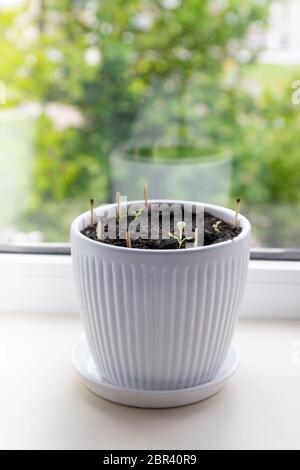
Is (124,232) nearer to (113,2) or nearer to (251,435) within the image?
(251,435)

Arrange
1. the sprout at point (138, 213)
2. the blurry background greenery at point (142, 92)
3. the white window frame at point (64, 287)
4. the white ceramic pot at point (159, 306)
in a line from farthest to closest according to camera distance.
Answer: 1. the blurry background greenery at point (142, 92)
2. the white window frame at point (64, 287)
3. the sprout at point (138, 213)
4. the white ceramic pot at point (159, 306)

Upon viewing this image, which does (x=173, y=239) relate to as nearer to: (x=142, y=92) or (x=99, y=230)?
(x=99, y=230)

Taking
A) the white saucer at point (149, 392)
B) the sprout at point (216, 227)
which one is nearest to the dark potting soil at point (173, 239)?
the sprout at point (216, 227)

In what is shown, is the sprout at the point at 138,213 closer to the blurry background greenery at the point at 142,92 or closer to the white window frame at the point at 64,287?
the white window frame at the point at 64,287

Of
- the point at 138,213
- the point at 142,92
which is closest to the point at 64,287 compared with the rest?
the point at 138,213

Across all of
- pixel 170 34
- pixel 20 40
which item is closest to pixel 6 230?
pixel 20 40

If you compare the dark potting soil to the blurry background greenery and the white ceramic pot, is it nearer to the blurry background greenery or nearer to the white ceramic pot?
the white ceramic pot
